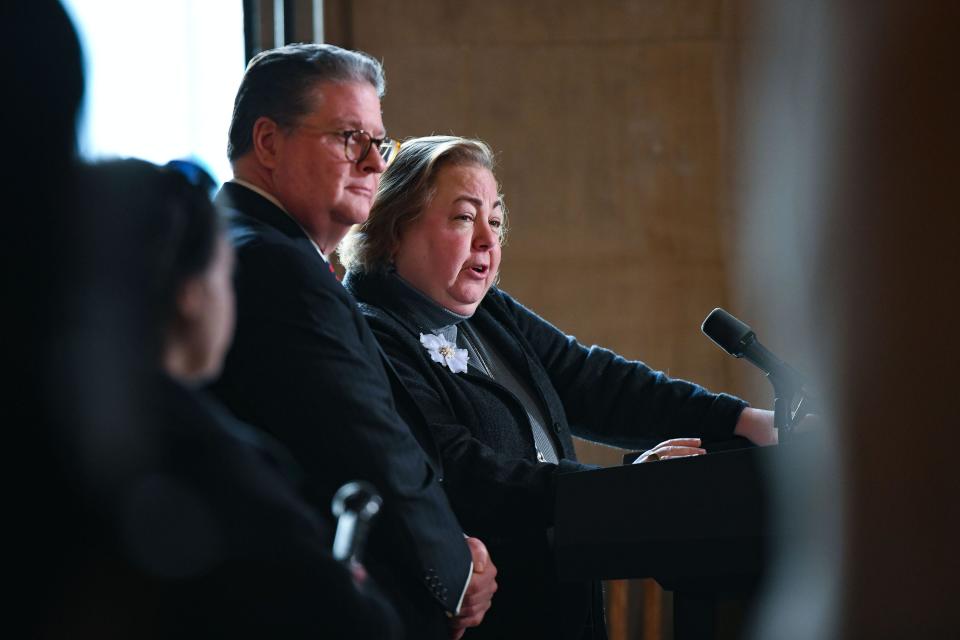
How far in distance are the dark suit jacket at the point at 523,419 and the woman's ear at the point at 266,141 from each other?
44 centimetres

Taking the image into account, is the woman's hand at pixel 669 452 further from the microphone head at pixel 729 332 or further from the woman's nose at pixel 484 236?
the woman's nose at pixel 484 236

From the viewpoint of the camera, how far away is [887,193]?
451 millimetres

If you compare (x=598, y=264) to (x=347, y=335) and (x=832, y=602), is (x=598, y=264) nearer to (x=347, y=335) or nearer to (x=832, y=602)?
(x=347, y=335)

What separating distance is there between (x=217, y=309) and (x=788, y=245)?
472 millimetres

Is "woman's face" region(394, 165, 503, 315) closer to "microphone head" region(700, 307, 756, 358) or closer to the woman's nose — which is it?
the woman's nose

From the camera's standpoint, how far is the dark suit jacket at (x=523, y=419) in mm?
1938

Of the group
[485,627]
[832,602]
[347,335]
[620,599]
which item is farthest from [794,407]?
[620,599]

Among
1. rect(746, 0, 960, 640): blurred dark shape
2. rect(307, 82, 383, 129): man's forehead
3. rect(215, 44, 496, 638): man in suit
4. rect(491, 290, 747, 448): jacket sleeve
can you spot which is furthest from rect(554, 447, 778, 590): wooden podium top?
rect(746, 0, 960, 640): blurred dark shape

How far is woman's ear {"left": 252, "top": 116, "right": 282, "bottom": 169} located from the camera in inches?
69.1

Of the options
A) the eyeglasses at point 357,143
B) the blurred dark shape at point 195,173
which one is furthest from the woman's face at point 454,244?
the blurred dark shape at point 195,173

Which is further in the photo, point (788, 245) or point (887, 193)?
point (788, 245)

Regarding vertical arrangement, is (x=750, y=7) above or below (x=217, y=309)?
above

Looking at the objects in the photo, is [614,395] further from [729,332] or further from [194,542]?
[194,542]

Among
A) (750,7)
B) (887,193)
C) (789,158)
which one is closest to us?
(887,193)
